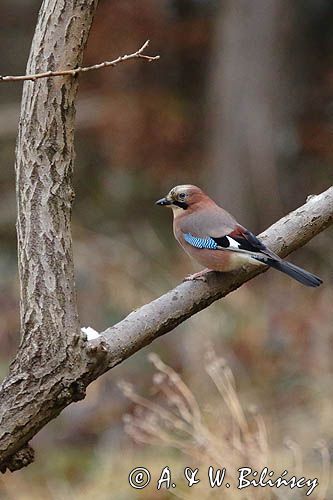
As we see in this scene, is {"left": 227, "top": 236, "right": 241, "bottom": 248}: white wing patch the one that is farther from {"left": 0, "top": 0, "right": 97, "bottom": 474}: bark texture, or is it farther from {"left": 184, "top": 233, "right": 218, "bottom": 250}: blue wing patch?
{"left": 0, "top": 0, "right": 97, "bottom": 474}: bark texture

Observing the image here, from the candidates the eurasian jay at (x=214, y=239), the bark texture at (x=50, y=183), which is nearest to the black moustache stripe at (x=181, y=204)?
the eurasian jay at (x=214, y=239)

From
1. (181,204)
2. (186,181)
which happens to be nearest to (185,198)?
(181,204)

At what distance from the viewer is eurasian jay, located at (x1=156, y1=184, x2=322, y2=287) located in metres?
2.70

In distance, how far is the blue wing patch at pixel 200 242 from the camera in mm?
2896

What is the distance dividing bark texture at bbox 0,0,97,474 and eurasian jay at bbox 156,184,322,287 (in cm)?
51

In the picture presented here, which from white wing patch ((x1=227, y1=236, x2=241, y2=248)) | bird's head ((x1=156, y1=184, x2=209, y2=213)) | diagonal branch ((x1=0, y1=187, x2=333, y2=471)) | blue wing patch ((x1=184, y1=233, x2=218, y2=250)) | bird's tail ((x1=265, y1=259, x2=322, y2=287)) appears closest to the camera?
diagonal branch ((x1=0, y1=187, x2=333, y2=471))

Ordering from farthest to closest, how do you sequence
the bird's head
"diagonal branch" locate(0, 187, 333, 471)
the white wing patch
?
the bird's head
the white wing patch
"diagonal branch" locate(0, 187, 333, 471)

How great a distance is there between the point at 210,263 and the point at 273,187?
17.1 feet

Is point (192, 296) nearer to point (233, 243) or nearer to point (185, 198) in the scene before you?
point (233, 243)

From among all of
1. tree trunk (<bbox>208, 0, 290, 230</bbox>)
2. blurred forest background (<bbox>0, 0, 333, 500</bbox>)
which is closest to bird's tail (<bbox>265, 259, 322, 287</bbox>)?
blurred forest background (<bbox>0, 0, 333, 500</bbox>)

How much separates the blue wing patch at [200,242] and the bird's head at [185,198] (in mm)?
139

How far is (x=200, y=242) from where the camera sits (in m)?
3.01

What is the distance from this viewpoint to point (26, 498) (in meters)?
5.84

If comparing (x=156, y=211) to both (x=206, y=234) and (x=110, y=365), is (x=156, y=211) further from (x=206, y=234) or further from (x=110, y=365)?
(x=110, y=365)
